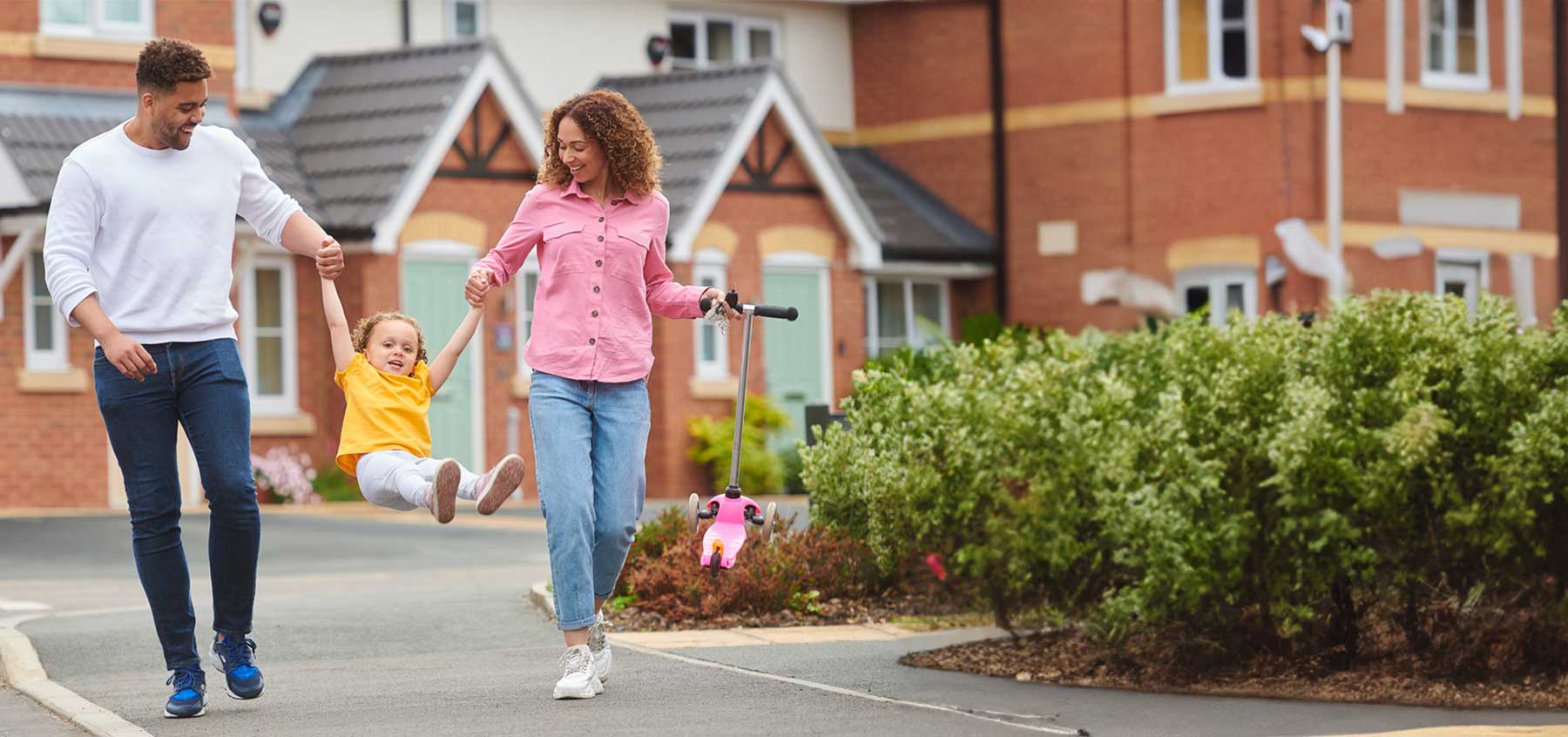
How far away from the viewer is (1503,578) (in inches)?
315

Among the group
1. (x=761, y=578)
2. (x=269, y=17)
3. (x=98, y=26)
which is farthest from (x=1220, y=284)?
(x=761, y=578)

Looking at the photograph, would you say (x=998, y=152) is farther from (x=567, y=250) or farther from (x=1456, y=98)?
(x=567, y=250)

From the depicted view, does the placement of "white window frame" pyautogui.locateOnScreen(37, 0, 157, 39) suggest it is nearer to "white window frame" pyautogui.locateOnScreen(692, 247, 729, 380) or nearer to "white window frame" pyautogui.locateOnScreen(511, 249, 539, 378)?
"white window frame" pyautogui.locateOnScreen(511, 249, 539, 378)

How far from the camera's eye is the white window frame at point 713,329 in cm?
2642

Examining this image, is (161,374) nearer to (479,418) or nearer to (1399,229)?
(479,418)

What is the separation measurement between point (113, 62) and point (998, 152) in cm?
1072

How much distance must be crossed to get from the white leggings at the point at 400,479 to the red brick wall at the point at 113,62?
52.7 ft

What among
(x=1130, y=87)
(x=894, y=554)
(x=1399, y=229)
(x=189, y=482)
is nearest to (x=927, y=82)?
(x=1130, y=87)

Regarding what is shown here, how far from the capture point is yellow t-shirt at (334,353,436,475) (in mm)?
7996

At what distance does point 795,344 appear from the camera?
27734mm

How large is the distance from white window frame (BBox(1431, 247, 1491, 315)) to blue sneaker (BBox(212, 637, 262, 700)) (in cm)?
2156

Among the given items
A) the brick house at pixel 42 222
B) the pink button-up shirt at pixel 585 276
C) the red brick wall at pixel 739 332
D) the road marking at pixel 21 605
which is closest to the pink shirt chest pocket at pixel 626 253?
the pink button-up shirt at pixel 585 276

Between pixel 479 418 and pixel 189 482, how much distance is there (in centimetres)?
323

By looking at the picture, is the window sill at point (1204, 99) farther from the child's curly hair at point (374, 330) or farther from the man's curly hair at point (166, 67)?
the man's curly hair at point (166, 67)
